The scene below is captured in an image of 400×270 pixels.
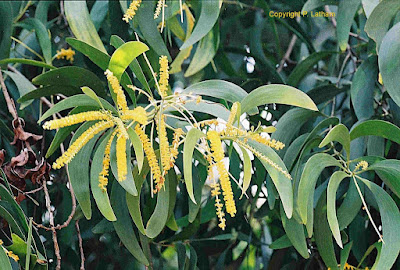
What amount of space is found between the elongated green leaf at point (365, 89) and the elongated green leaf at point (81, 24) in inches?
17.1

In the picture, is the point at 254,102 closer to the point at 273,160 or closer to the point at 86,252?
the point at 273,160

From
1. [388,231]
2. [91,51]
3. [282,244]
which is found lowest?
[282,244]

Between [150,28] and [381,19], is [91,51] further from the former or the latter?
[381,19]

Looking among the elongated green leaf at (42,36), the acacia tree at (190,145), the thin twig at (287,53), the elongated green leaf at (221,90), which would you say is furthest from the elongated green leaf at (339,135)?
the thin twig at (287,53)

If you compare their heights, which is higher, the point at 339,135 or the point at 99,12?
the point at 99,12

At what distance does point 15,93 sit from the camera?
3.74 feet

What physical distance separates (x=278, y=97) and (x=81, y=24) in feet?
1.19

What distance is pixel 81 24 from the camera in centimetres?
86

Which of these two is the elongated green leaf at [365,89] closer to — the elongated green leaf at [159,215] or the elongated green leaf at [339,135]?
the elongated green leaf at [339,135]

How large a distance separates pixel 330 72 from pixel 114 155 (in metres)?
0.77

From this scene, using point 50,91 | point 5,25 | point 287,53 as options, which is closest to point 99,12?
point 5,25

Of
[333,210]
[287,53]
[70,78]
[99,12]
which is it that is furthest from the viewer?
[287,53]

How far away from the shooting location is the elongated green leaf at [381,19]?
31.1 inches

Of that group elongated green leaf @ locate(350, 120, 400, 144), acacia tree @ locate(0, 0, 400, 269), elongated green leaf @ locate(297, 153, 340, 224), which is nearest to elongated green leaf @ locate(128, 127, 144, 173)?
acacia tree @ locate(0, 0, 400, 269)
